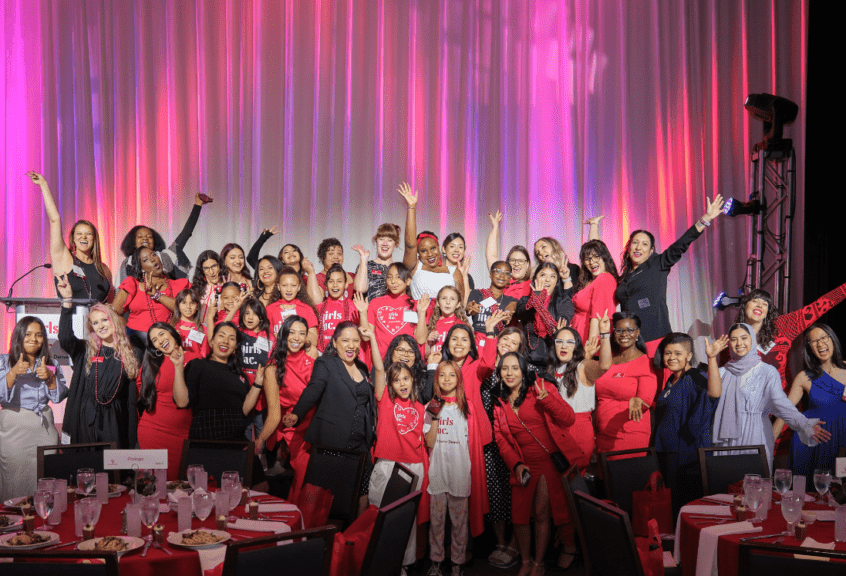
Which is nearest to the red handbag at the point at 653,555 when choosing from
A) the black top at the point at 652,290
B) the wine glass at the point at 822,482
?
the wine glass at the point at 822,482

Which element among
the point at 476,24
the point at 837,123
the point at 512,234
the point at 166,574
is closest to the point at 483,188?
the point at 512,234

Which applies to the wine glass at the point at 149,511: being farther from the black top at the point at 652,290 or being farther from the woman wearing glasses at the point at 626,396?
the black top at the point at 652,290

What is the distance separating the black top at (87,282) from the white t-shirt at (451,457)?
3009mm

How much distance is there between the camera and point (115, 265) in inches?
278

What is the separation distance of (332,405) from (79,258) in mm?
2742

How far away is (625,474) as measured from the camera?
3.60 metres

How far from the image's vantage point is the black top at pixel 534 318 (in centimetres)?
493

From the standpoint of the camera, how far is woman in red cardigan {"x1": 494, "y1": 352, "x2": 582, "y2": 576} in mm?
3902

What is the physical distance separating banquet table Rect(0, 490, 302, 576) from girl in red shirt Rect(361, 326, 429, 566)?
0.85 meters

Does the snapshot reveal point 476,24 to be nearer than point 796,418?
No

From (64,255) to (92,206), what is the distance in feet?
6.14

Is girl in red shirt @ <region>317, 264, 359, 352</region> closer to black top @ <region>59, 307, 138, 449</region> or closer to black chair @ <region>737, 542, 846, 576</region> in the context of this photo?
black top @ <region>59, 307, 138, 449</region>

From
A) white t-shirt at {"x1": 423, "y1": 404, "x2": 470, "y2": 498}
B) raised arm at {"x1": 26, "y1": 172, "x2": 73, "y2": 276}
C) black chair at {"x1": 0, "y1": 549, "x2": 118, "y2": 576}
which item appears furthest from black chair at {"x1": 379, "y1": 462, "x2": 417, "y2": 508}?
raised arm at {"x1": 26, "y1": 172, "x2": 73, "y2": 276}

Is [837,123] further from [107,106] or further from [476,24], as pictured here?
[107,106]
